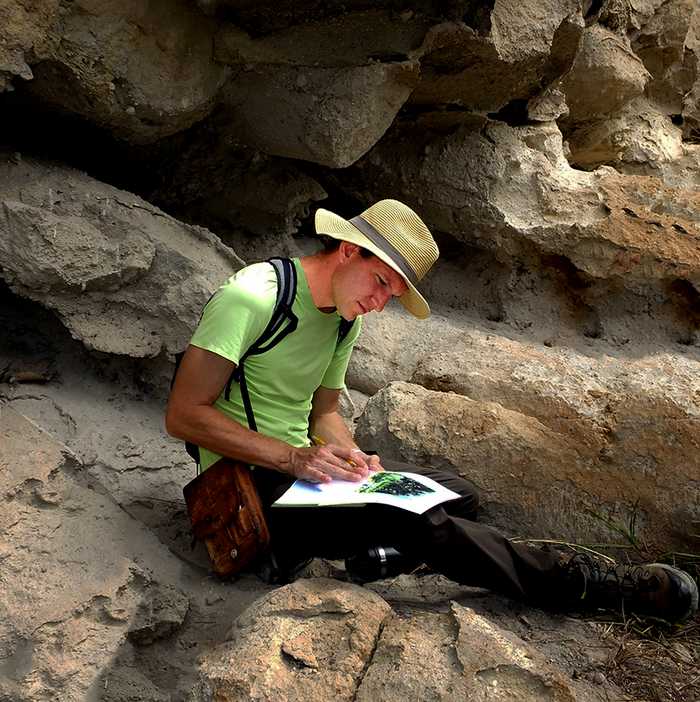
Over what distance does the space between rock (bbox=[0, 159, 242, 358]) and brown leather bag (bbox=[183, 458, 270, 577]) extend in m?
0.67

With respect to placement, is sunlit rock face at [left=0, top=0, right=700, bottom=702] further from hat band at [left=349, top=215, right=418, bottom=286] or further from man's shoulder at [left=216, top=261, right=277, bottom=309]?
hat band at [left=349, top=215, right=418, bottom=286]

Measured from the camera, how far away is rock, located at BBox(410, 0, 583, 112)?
293cm

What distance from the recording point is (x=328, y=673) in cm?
155

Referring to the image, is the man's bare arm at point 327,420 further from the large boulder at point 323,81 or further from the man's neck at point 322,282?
the large boulder at point 323,81

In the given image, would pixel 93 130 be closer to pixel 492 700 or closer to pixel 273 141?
pixel 273 141

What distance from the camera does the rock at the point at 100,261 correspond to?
2.36m

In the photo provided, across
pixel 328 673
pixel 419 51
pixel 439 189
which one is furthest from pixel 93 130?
pixel 328 673

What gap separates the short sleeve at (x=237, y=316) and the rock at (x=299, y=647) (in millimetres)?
571

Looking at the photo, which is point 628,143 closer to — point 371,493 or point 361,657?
point 371,493

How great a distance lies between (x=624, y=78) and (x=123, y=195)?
10.2 ft

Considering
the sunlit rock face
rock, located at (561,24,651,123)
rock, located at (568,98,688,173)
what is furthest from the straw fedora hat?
rock, located at (568,98,688,173)

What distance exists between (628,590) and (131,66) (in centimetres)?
210

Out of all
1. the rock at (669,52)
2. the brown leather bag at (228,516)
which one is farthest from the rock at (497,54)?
the brown leather bag at (228,516)

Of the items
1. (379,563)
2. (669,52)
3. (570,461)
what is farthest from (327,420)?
(669,52)
